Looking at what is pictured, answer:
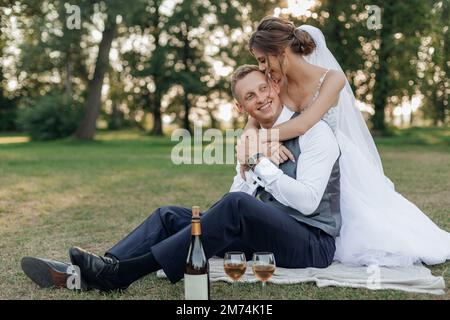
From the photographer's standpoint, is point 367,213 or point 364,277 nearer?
point 364,277

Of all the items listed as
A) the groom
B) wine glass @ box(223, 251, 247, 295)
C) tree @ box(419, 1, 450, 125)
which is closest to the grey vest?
the groom

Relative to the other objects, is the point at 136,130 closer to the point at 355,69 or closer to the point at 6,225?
the point at 355,69

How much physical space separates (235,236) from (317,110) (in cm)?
110

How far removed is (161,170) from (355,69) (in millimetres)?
13834

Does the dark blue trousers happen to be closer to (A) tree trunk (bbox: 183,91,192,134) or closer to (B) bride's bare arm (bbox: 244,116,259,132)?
Answer: (B) bride's bare arm (bbox: 244,116,259,132)

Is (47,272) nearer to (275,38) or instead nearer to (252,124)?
(252,124)

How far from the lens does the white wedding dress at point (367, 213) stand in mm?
4594

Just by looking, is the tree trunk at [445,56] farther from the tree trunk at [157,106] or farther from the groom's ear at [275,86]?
the groom's ear at [275,86]

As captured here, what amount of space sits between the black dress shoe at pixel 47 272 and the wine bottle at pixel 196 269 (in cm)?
108

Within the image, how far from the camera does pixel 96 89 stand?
101 ft

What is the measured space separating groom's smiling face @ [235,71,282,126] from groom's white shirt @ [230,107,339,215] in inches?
12.9

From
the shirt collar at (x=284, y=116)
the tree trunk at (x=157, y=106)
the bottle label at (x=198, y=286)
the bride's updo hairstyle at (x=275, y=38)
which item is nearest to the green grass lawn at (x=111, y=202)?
the bottle label at (x=198, y=286)

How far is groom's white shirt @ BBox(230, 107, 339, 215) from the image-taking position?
3.92m

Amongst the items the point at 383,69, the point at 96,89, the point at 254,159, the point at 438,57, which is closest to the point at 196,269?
the point at 254,159
